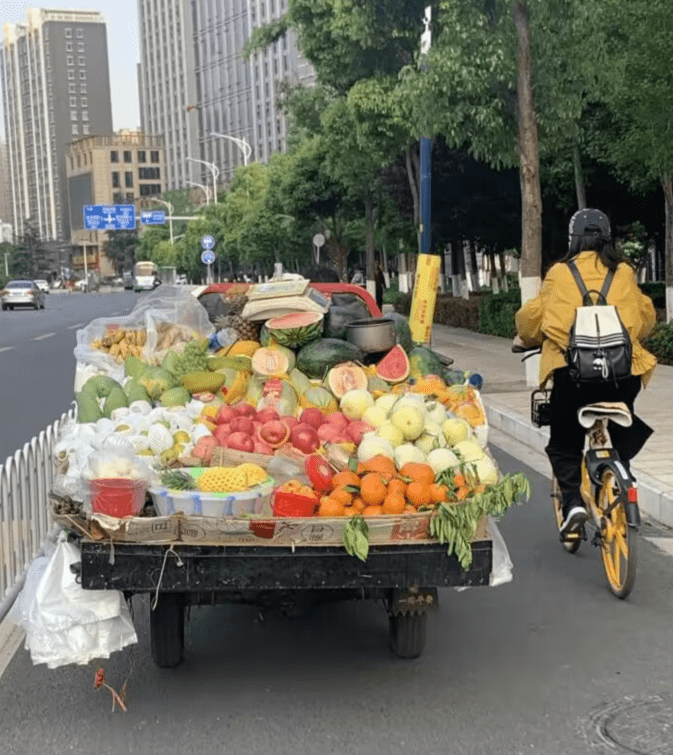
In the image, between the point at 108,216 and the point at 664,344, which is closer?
the point at 664,344

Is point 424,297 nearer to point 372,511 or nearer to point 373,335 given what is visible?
point 373,335

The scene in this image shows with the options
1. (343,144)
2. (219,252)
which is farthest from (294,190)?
(219,252)

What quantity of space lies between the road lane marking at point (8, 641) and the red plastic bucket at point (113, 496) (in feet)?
3.81

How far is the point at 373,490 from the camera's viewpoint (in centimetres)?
540

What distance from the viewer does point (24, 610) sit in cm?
534

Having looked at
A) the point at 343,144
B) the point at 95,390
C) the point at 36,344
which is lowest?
the point at 36,344

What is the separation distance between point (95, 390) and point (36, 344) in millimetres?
26117

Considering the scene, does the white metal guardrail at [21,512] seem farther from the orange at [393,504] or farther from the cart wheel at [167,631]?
the orange at [393,504]

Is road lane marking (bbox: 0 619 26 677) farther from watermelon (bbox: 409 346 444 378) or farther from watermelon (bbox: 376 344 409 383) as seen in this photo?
watermelon (bbox: 409 346 444 378)

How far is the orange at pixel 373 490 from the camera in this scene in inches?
213

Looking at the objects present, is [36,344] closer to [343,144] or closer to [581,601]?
[343,144]

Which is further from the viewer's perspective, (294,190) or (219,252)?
(219,252)

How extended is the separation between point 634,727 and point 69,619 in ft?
7.11

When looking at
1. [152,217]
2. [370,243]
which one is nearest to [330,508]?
[370,243]
